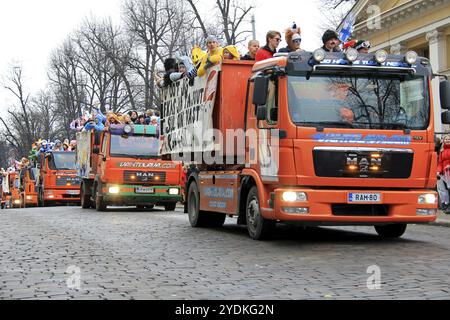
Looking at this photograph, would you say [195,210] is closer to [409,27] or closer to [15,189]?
[409,27]

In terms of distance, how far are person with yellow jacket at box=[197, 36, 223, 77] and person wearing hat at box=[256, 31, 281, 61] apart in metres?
0.82

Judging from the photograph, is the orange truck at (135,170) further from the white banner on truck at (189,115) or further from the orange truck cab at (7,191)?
the orange truck cab at (7,191)

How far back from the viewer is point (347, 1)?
44.5m

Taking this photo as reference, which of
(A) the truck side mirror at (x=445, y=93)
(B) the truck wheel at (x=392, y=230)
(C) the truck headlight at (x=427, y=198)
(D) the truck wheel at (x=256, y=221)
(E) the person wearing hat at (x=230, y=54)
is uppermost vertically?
(E) the person wearing hat at (x=230, y=54)

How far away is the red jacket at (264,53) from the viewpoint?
1246 centimetres

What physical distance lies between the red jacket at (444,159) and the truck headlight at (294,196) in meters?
8.75

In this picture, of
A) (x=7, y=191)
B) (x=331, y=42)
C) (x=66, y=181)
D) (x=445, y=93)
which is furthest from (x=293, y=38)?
(x=7, y=191)

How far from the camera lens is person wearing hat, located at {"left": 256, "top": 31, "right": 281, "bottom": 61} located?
12.5 m

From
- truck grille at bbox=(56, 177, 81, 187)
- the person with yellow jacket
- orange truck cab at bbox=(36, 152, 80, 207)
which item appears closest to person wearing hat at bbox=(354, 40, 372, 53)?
the person with yellow jacket

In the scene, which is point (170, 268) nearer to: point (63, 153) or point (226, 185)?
point (226, 185)

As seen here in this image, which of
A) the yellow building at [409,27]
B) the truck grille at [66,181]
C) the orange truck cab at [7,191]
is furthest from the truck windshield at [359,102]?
the orange truck cab at [7,191]

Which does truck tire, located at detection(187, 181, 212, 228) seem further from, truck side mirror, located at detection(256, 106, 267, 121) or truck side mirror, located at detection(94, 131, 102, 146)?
truck side mirror, located at detection(94, 131, 102, 146)

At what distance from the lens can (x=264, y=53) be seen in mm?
12508
